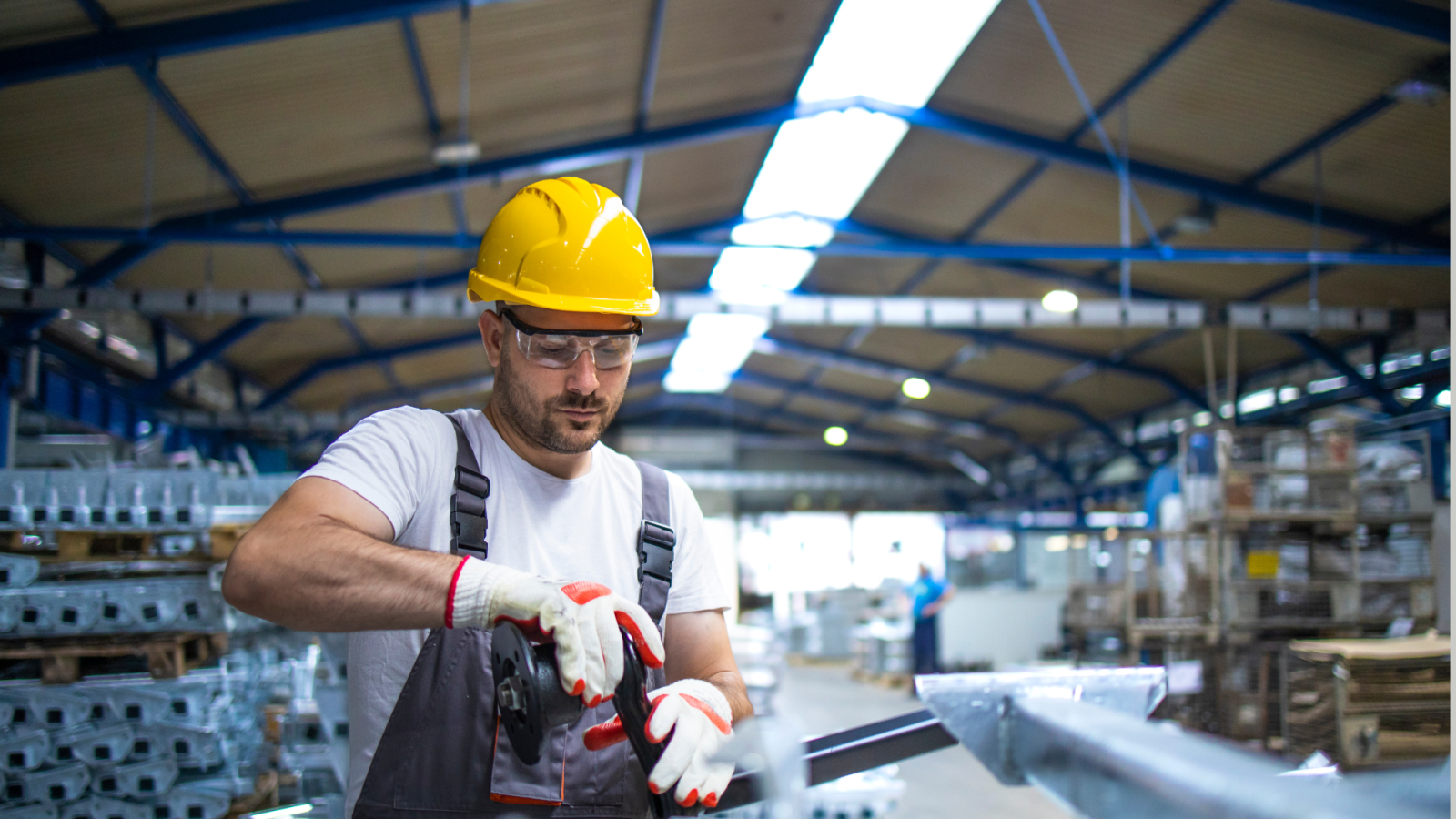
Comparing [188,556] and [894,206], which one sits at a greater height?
[894,206]

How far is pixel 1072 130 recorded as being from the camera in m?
9.48

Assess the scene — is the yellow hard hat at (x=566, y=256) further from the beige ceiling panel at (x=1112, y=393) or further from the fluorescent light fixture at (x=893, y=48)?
the beige ceiling panel at (x=1112, y=393)

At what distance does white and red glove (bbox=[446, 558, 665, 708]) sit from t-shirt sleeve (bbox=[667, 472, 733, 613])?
58 cm

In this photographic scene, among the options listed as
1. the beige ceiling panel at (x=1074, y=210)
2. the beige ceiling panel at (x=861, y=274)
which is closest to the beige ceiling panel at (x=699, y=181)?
the beige ceiling panel at (x=861, y=274)

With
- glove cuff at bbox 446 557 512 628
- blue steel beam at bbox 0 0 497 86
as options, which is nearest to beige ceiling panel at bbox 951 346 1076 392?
blue steel beam at bbox 0 0 497 86

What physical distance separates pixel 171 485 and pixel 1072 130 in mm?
8176

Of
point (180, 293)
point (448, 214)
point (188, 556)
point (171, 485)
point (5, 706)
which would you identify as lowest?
point (5, 706)

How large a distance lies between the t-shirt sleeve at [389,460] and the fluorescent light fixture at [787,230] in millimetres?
10936

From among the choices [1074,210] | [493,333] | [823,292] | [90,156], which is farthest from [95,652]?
[823,292]

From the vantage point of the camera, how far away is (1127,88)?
8.49 meters

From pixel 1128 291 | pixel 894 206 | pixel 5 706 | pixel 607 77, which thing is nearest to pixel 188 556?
pixel 5 706

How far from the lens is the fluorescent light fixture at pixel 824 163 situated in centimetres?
1005

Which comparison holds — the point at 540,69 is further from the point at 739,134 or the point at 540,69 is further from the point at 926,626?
the point at 926,626

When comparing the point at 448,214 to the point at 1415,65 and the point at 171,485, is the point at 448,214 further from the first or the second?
the point at 1415,65
